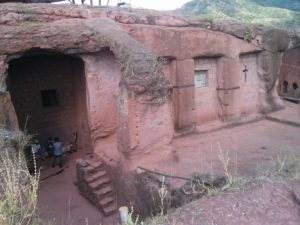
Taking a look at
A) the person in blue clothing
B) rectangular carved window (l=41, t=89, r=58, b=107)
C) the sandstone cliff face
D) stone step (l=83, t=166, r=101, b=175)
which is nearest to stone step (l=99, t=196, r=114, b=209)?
stone step (l=83, t=166, r=101, b=175)

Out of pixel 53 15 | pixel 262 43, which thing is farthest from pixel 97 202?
pixel 262 43

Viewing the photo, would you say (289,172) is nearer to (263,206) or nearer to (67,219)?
(263,206)

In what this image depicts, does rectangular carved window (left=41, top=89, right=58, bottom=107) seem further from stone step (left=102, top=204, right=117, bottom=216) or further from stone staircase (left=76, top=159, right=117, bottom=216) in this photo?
stone step (left=102, top=204, right=117, bottom=216)

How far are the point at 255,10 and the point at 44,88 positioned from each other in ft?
63.2

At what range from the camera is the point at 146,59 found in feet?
24.7

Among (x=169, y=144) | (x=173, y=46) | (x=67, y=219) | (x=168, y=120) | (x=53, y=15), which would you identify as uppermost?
(x=53, y=15)

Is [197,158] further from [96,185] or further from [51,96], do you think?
[51,96]

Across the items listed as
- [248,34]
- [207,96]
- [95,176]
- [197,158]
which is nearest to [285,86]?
[248,34]

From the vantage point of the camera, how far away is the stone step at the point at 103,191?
25.9ft

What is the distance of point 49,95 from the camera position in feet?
33.4

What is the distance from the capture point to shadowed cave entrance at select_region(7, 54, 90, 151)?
378 inches

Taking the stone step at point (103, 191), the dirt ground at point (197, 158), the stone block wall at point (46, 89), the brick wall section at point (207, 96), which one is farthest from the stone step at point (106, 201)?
the brick wall section at point (207, 96)

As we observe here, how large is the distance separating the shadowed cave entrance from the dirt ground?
929 mm

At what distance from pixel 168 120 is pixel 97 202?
7.90ft
